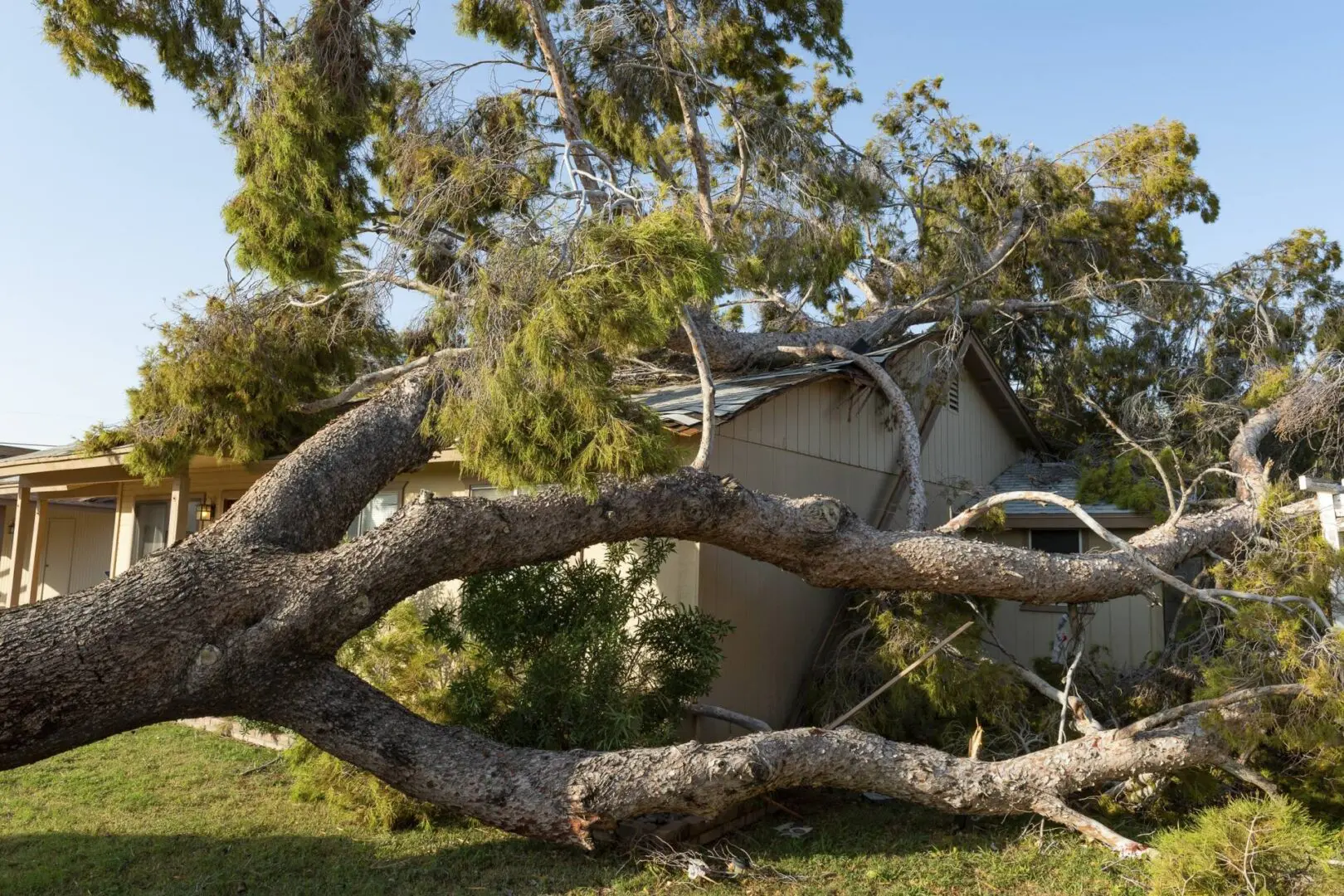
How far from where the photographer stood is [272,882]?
6.15 m

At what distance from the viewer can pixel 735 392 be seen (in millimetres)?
9852

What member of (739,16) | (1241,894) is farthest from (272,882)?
(739,16)

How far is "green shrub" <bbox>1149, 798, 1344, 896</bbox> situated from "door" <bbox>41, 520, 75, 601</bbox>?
1976 centimetres

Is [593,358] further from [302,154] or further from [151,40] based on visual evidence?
[151,40]

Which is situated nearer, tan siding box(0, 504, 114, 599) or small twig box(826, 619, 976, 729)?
small twig box(826, 619, 976, 729)

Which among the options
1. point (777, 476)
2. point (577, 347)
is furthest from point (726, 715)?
point (577, 347)

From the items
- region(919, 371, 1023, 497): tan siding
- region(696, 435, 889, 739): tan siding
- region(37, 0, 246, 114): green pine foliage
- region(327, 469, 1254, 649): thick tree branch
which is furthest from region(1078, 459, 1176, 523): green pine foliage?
region(37, 0, 246, 114): green pine foliage

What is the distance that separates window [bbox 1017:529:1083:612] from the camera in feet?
38.7

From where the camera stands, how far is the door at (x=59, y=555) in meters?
19.0

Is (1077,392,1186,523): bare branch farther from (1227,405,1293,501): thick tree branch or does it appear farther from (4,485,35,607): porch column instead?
(4,485,35,607): porch column

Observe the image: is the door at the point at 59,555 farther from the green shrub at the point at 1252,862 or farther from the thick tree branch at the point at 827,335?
the green shrub at the point at 1252,862

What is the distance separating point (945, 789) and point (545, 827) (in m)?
2.80

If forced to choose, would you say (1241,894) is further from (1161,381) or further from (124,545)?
(124,545)

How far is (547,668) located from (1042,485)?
9.26 meters
